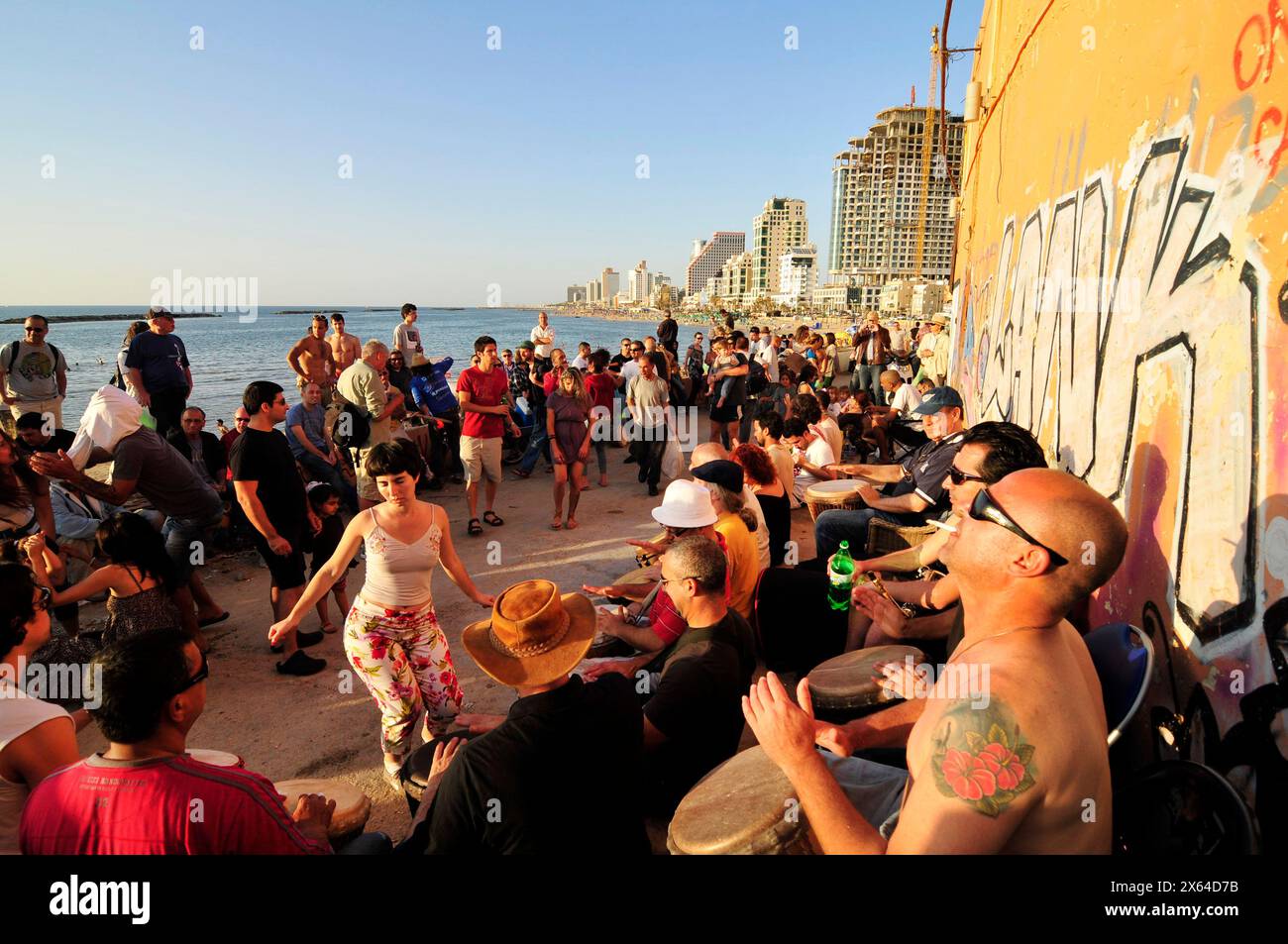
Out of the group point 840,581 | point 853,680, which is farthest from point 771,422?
point 853,680

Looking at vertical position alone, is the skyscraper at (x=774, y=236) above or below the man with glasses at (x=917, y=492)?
above

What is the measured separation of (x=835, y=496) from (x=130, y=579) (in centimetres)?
564

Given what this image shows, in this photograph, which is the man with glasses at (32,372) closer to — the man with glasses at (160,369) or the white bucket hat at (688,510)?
the man with glasses at (160,369)

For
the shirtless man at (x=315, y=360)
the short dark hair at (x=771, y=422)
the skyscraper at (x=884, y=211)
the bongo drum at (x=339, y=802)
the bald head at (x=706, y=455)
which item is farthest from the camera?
the skyscraper at (x=884, y=211)

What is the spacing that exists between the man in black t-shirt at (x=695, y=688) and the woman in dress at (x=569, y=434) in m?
5.17

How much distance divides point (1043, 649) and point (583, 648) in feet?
4.86

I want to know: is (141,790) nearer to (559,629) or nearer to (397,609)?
(559,629)

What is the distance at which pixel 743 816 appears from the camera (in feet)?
7.70

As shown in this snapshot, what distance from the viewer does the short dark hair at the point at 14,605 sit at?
280 centimetres

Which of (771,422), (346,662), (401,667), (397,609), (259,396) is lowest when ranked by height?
(346,662)

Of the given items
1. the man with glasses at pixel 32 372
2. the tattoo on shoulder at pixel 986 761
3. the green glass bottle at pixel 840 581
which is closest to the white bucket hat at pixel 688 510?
the green glass bottle at pixel 840 581
